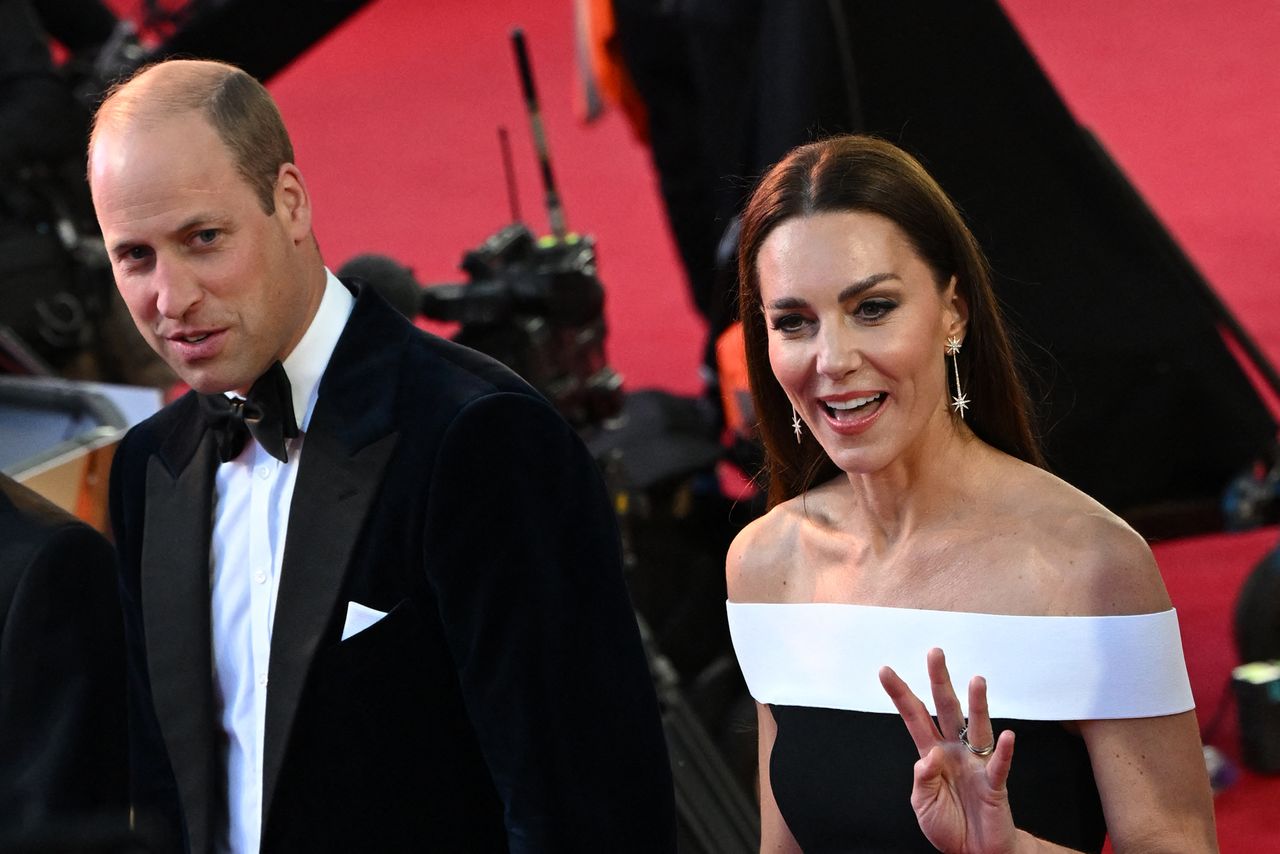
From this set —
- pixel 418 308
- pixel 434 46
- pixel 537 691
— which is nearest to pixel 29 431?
pixel 418 308

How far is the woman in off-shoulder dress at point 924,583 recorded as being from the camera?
5.61 feet

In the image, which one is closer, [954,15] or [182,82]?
[182,82]

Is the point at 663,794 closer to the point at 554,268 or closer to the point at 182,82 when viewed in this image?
the point at 182,82

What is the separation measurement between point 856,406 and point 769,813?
0.45 m

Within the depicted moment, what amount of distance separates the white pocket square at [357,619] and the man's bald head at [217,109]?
0.37 m

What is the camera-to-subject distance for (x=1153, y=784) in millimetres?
1683

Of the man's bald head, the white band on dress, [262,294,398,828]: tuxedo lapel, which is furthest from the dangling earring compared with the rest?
the man's bald head

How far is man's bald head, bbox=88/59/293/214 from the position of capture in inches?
67.7

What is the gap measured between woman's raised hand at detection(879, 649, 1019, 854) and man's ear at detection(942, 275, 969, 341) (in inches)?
16.0

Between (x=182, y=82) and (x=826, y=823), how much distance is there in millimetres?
928

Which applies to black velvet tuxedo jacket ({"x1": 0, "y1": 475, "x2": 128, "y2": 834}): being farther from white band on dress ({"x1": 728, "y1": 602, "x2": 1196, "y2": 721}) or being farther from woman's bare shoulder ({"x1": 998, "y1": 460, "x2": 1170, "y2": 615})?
woman's bare shoulder ({"x1": 998, "y1": 460, "x2": 1170, "y2": 615})

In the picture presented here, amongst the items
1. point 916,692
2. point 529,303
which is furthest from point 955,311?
point 529,303

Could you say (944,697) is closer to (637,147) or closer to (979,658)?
(979,658)

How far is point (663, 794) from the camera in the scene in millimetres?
1812
